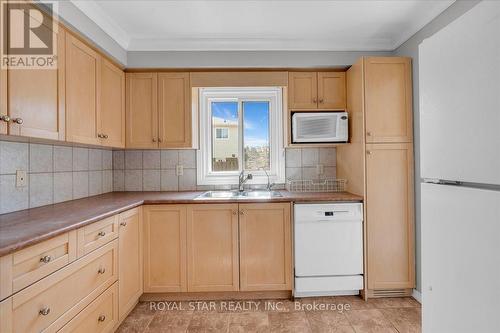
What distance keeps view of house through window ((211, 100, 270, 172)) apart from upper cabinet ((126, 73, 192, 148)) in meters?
0.50

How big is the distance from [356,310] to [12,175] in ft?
8.72

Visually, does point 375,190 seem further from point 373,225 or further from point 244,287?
point 244,287

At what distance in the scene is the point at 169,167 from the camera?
9.62 feet

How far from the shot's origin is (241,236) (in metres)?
2.33

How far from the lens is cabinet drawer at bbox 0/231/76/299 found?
39.8 inches

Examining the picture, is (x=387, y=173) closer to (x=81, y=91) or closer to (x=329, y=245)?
(x=329, y=245)

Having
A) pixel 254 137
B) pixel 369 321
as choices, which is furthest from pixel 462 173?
pixel 254 137

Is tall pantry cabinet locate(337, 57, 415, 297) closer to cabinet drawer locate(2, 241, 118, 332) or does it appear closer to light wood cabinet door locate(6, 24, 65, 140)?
cabinet drawer locate(2, 241, 118, 332)

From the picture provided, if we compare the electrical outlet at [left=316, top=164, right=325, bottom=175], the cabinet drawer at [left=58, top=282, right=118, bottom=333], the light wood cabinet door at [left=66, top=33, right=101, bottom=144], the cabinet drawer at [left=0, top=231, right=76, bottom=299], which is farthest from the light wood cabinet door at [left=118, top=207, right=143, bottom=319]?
the electrical outlet at [left=316, top=164, right=325, bottom=175]

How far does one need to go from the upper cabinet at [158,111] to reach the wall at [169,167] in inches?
11.8

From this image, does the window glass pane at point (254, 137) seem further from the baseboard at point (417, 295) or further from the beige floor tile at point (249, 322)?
the baseboard at point (417, 295)

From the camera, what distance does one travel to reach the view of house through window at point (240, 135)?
3.07m

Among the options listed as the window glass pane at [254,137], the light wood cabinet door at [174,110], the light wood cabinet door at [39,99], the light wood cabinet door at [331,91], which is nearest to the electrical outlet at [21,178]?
the light wood cabinet door at [39,99]

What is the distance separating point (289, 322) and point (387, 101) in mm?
1992
